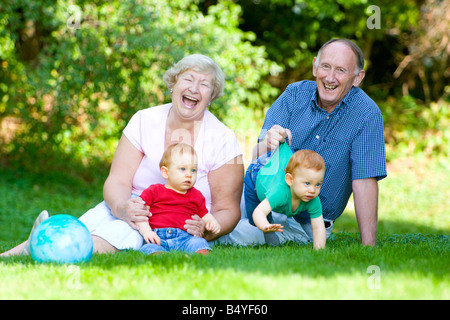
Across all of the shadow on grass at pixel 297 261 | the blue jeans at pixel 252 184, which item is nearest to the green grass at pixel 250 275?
the shadow on grass at pixel 297 261

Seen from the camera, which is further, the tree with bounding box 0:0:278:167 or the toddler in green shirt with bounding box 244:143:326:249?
the tree with bounding box 0:0:278:167

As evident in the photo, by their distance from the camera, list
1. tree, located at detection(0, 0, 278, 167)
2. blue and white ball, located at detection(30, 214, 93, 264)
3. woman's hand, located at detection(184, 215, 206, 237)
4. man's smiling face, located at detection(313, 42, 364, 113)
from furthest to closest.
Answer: tree, located at detection(0, 0, 278, 167), man's smiling face, located at detection(313, 42, 364, 113), woman's hand, located at detection(184, 215, 206, 237), blue and white ball, located at detection(30, 214, 93, 264)

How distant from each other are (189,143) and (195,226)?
70 centimetres

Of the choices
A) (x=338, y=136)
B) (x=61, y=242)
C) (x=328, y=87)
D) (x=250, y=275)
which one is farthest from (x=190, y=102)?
(x=250, y=275)

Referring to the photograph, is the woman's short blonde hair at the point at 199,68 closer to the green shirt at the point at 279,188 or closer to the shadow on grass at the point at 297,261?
the green shirt at the point at 279,188

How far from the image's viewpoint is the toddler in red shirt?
4.30 meters

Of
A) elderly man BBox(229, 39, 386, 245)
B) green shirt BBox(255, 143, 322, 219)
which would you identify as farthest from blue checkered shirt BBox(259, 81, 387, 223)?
green shirt BBox(255, 143, 322, 219)

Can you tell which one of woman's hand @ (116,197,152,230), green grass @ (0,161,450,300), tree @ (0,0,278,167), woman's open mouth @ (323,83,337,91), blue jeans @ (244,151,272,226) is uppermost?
tree @ (0,0,278,167)

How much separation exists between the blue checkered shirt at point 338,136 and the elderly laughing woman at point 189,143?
0.39 meters

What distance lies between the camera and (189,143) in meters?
4.71

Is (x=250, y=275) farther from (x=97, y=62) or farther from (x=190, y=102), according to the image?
(x=97, y=62)

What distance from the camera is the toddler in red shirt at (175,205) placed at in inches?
169

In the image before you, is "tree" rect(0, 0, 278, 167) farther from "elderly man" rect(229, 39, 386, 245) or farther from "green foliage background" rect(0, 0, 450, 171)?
"elderly man" rect(229, 39, 386, 245)
